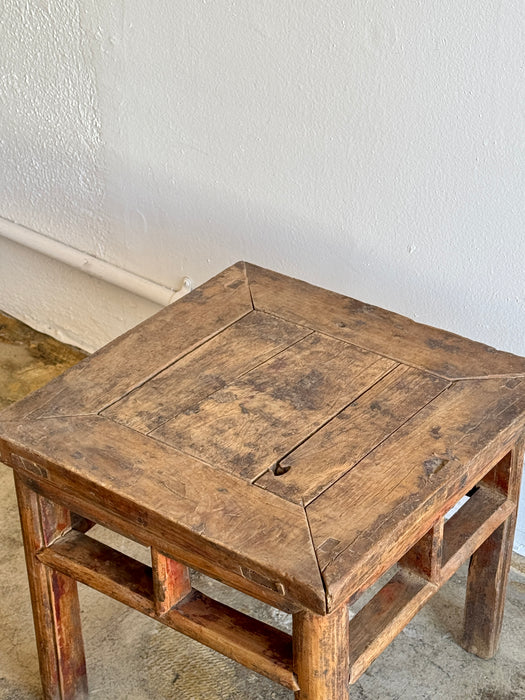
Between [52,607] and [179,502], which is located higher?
[179,502]

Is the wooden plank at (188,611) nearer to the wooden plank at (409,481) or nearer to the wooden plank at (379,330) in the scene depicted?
the wooden plank at (409,481)

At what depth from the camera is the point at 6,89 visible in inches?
95.8

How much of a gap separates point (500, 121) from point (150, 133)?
83 cm

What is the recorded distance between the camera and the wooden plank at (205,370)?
1.49 meters

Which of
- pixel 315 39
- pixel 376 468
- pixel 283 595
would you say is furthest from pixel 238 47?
pixel 283 595

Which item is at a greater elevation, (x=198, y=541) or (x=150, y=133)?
(x=150, y=133)

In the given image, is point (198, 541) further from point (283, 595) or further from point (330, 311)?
point (330, 311)

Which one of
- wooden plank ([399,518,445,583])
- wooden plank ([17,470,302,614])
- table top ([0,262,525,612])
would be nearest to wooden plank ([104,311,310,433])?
table top ([0,262,525,612])

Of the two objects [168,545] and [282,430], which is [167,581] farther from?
[282,430]

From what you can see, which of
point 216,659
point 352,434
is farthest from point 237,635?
point 216,659

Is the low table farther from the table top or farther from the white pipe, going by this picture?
the white pipe

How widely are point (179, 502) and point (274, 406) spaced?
9.6 inches

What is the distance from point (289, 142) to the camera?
1.97m

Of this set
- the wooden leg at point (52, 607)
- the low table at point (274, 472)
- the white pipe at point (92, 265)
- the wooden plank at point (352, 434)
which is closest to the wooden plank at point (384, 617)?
the low table at point (274, 472)
